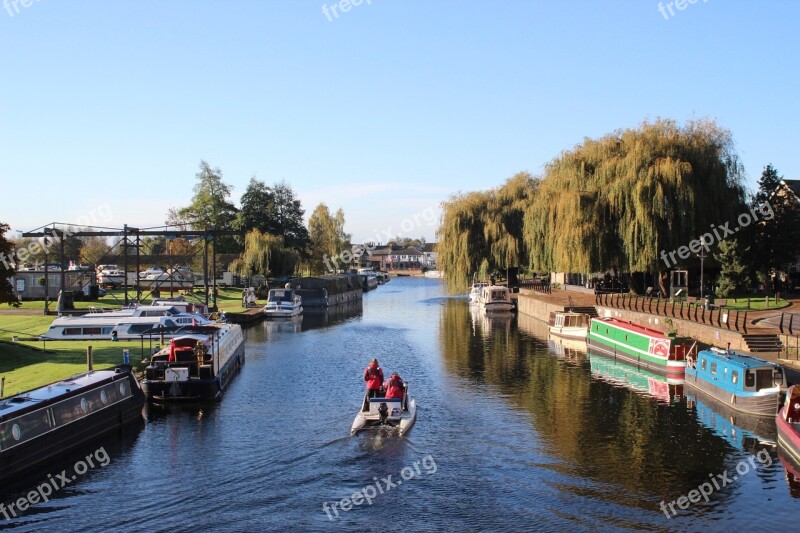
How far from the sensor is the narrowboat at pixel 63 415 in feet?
75.0

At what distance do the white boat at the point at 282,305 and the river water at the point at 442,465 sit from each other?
3694 centimetres

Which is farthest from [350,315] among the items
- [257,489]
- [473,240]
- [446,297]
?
[257,489]

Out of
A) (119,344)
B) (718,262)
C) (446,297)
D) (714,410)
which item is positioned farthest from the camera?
(446,297)

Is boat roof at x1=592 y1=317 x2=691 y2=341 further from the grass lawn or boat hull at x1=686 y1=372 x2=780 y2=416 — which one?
the grass lawn

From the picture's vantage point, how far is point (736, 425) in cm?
2914

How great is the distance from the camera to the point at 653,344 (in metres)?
42.1

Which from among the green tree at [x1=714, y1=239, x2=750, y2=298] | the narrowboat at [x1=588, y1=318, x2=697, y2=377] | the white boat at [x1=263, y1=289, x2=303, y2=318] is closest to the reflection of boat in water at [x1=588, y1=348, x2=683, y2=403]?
the narrowboat at [x1=588, y1=318, x2=697, y2=377]

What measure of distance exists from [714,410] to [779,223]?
4080 cm

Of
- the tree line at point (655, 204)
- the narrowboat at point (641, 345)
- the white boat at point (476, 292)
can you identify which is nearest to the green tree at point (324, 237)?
the white boat at point (476, 292)

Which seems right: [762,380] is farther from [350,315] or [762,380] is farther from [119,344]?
[350,315]

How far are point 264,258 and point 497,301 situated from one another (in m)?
35.8

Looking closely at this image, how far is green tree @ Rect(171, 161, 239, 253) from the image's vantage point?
412ft

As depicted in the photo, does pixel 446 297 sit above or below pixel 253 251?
below

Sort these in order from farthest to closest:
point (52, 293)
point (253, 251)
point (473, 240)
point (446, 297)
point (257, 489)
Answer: point (446, 297), point (253, 251), point (473, 240), point (52, 293), point (257, 489)
